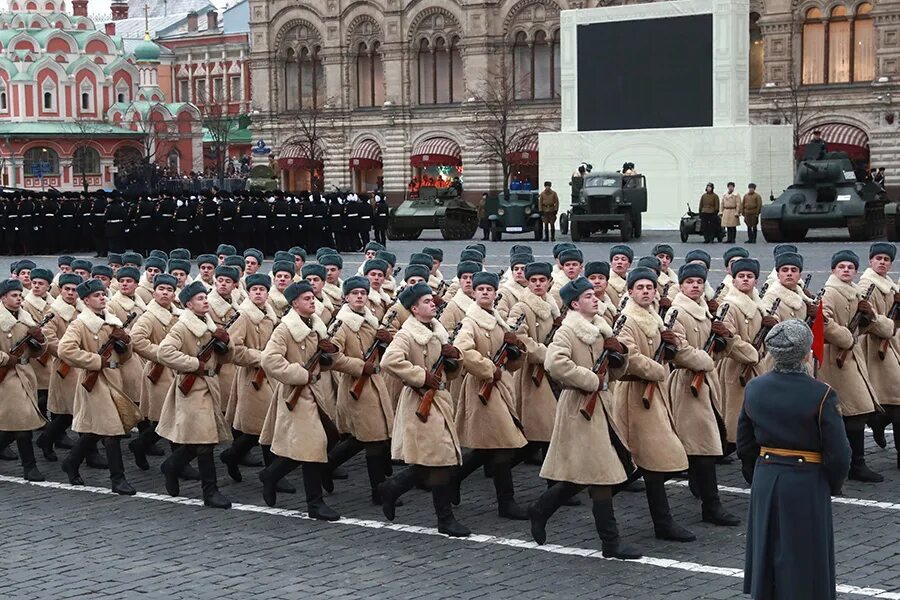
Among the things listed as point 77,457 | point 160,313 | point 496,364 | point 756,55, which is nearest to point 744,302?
point 496,364

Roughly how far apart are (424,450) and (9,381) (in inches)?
159

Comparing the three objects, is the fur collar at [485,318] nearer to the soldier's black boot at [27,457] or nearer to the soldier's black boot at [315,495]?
the soldier's black boot at [315,495]

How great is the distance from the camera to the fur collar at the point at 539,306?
11953 millimetres

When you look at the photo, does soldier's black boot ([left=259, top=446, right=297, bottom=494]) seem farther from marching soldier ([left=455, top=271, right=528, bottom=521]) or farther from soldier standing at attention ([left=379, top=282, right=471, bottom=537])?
marching soldier ([left=455, top=271, right=528, bottom=521])

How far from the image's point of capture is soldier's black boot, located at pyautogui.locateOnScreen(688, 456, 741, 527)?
1018cm

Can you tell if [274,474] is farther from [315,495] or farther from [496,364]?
[496,364]

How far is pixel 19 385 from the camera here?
476 inches

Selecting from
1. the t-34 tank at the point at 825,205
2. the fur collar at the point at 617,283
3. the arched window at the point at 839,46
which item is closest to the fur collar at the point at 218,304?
the fur collar at the point at 617,283

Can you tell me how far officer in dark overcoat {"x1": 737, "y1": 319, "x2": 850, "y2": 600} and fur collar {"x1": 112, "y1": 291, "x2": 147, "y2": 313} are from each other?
7.59 m

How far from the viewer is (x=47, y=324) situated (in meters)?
12.7

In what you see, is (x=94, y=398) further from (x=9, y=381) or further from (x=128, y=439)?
(x=128, y=439)

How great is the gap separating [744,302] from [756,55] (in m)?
44.6

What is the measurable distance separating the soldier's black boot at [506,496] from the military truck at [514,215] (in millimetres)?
26555

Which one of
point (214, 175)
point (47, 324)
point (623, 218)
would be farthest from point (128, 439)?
point (214, 175)
